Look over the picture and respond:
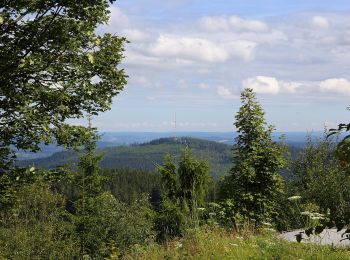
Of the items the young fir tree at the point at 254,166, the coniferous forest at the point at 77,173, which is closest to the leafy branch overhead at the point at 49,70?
the coniferous forest at the point at 77,173

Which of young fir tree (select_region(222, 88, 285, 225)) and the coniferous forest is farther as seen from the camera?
young fir tree (select_region(222, 88, 285, 225))

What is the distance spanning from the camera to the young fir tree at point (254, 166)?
84.1 ft

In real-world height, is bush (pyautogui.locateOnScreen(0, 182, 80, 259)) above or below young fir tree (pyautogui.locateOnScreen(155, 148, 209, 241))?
below

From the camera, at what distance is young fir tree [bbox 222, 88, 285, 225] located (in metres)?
25.6

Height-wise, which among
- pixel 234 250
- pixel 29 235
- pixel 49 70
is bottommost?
pixel 29 235

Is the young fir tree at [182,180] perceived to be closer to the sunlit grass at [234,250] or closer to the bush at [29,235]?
the bush at [29,235]

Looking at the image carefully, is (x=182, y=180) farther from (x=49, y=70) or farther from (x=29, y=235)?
(x=49, y=70)

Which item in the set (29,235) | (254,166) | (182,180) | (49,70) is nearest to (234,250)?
(49,70)

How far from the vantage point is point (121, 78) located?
13.0 m

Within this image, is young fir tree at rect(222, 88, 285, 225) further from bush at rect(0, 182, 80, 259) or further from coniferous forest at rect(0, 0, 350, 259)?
bush at rect(0, 182, 80, 259)

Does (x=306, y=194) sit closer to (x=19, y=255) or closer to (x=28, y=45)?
(x=19, y=255)

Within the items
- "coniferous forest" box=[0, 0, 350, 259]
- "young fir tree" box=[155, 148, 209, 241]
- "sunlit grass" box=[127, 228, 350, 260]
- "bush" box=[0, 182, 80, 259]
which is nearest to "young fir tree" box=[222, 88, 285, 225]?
"coniferous forest" box=[0, 0, 350, 259]

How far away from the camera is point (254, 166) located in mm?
26125

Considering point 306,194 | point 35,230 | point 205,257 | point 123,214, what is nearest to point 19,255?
point 35,230
